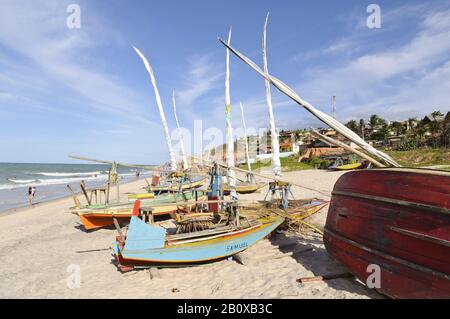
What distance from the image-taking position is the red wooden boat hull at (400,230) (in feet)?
14.1

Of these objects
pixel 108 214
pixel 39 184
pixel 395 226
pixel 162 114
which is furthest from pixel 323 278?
pixel 39 184

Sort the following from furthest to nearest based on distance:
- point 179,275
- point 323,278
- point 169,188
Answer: point 169,188 < point 179,275 < point 323,278

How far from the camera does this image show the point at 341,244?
6047mm

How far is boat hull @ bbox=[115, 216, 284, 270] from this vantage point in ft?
23.1

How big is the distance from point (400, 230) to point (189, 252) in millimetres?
5022

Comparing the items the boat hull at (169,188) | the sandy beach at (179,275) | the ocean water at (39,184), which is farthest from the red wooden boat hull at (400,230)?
the ocean water at (39,184)

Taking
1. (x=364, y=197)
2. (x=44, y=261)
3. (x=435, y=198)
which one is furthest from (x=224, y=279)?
(x=44, y=261)

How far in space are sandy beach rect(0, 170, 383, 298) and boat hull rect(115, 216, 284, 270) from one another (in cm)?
32

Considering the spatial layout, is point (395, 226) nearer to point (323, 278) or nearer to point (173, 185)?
point (323, 278)

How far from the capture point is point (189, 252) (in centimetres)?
741

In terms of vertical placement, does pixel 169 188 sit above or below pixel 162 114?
below

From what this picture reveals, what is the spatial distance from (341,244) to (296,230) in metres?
4.55
